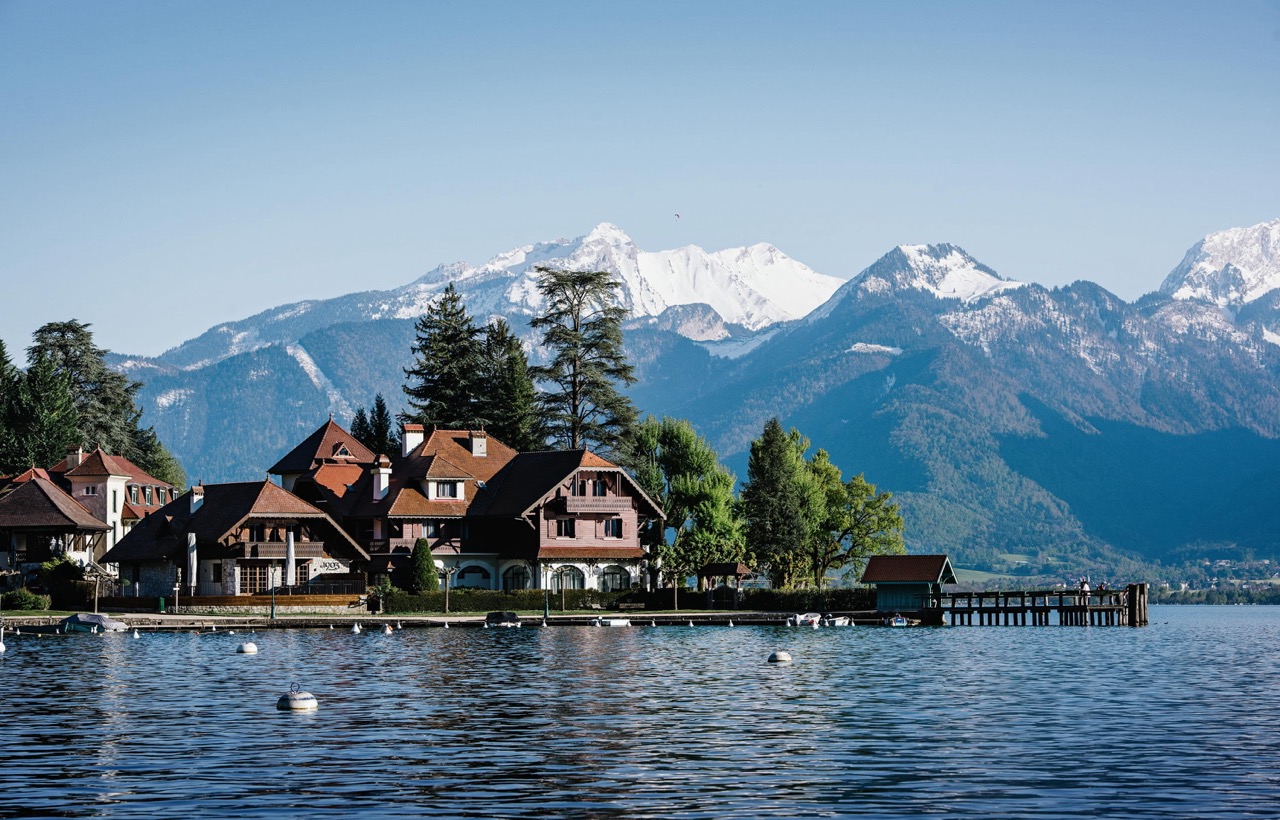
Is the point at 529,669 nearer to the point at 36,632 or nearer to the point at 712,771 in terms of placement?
the point at 712,771

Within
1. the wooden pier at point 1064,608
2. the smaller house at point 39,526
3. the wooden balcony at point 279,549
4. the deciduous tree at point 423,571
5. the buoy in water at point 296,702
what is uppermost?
the smaller house at point 39,526

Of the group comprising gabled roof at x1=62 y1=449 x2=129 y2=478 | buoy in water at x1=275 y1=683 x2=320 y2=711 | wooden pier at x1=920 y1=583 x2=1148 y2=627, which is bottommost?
wooden pier at x1=920 y1=583 x2=1148 y2=627

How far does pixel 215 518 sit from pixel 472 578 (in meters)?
20.6

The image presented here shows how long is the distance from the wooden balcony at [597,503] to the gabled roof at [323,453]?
25.2m

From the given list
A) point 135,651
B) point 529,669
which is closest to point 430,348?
point 135,651

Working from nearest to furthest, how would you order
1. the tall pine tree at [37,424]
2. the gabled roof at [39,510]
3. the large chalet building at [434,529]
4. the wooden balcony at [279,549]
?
the wooden balcony at [279,549] < the large chalet building at [434,529] < the gabled roof at [39,510] < the tall pine tree at [37,424]

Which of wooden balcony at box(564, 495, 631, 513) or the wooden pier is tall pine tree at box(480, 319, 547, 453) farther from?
the wooden pier

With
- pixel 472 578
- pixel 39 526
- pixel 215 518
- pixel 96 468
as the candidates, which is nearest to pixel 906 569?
pixel 472 578

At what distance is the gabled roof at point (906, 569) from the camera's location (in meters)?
120

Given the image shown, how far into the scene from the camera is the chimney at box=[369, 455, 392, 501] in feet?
422

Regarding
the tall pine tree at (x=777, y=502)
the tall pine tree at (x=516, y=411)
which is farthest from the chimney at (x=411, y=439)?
the tall pine tree at (x=777, y=502)

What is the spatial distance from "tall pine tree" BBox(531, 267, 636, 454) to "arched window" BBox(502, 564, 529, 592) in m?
15.6

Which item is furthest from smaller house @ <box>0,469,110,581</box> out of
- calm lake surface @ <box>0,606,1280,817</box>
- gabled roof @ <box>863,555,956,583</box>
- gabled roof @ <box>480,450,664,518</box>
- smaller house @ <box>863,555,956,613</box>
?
smaller house @ <box>863,555,956,613</box>

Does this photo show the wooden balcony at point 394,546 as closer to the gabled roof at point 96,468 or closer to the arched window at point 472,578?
the arched window at point 472,578
